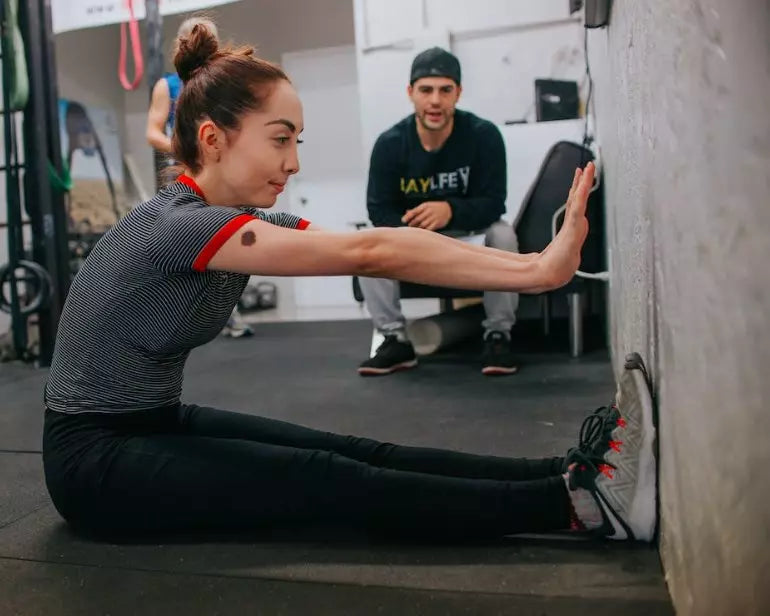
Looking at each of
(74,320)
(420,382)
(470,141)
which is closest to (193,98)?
(74,320)

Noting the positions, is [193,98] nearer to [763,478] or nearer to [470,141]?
[763,478]

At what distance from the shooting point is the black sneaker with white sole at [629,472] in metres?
0.93

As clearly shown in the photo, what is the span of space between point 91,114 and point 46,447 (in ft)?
16.5

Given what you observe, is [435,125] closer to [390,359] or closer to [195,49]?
[390,359]

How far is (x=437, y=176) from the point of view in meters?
2.67

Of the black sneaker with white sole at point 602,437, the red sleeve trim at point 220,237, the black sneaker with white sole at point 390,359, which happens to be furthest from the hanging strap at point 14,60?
the black sneaker with white sole at point 602,437

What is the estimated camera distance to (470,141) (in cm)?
267

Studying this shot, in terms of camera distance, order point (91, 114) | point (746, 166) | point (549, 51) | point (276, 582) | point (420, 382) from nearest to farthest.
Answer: point (746, 166)
point (276, 582)
point (420, 382)
point (549, 51)
point (91, 114)

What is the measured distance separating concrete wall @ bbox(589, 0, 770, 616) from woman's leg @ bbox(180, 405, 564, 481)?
0.35 m

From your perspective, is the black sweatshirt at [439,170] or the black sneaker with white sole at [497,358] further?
the black sweatshirt at [439,170]

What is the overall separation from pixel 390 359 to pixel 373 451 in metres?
1.38

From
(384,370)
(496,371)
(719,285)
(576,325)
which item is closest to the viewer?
(719,285)

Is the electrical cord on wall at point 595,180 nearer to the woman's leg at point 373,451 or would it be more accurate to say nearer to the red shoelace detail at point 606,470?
the woman's leg at point 373,451

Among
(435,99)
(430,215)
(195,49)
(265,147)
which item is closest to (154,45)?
(435,99)
